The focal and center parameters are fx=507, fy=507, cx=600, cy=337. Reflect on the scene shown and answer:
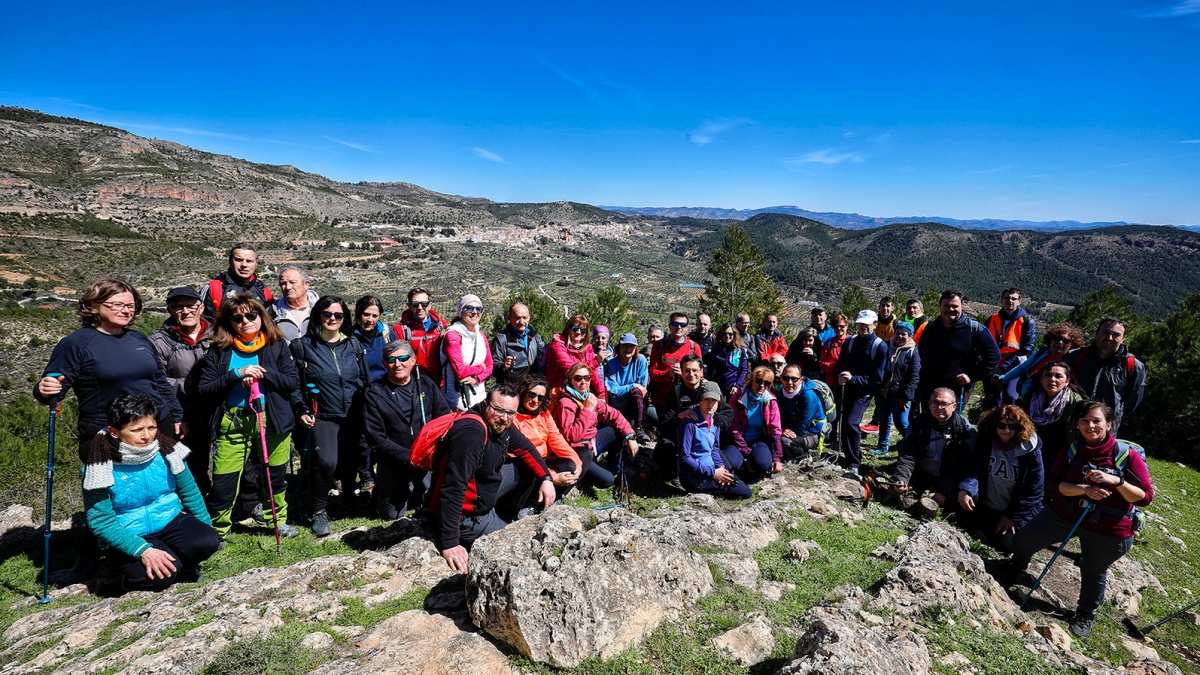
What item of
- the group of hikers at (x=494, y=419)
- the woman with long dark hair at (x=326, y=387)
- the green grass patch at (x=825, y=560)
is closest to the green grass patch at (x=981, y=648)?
the green grass patch at (x=825, y=560)

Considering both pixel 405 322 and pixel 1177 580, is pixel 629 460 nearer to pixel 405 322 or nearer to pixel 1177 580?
pixel 405 322

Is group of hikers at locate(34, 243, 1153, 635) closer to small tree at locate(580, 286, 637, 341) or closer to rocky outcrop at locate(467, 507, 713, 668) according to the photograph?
rocky outcrop at locate(467, 507, 713, 668)

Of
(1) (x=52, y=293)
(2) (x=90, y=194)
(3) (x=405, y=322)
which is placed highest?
(2) (x=90, y=194)

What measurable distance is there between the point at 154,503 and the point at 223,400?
98 centimetres

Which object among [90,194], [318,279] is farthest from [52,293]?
[90,194]

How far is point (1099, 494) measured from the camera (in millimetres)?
4043

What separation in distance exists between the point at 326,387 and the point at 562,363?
2.69 meters

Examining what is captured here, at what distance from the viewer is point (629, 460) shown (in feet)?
21.5

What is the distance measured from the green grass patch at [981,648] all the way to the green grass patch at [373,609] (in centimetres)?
324

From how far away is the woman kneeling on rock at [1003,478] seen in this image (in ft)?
16.1

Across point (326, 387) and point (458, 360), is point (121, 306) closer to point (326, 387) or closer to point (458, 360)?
point (326, 387)

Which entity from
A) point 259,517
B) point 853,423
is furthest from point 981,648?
point 259,517

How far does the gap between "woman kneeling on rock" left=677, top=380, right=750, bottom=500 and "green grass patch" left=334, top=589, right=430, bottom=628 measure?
3.11m

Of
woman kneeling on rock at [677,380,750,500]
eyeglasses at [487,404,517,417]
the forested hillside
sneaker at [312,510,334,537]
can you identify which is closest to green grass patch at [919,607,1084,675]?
woman kneeling on rock at [677,380,750,500]
